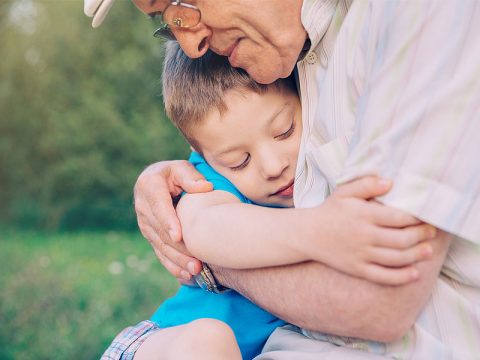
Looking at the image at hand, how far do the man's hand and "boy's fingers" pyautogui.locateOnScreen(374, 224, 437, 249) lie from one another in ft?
2.69

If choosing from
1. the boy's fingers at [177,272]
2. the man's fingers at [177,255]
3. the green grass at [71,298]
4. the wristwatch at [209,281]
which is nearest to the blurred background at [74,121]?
the green grass at [71,298]

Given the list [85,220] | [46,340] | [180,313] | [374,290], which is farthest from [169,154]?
[374,290]

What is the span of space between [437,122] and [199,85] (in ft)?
3.52

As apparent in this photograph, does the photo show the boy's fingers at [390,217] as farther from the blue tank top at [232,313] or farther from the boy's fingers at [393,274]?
the blue tank top at [232,313]

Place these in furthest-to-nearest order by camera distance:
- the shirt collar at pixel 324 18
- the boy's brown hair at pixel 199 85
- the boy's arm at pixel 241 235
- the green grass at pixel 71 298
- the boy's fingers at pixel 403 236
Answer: the green grass at pixel 71 298
the boy's brown hair at pixel 199 85
the shirt collar at pixel 324 18
the boy's arm at pixel 241 235
the boy's fingers at pixel 403 236

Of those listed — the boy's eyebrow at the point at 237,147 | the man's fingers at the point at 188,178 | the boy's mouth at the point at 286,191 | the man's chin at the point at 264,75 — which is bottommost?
the man's fingers at the point at 188,178

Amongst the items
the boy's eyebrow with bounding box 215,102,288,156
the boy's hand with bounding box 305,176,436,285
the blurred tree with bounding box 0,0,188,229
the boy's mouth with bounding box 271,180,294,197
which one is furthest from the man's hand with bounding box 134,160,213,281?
the blurred tree with bounding box 0,0,188,229

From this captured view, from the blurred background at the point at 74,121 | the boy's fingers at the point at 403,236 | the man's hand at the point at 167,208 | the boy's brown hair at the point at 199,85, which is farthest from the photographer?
the blurred background at the point at 74,121

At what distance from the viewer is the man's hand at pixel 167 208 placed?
237cm

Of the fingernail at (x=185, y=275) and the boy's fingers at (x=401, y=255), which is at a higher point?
the boy's fingers at (x=401, y=255)

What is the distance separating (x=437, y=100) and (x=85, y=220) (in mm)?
13194

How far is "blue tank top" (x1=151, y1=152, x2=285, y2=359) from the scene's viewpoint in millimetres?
Answer: 2389

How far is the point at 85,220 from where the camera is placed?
14359 mm

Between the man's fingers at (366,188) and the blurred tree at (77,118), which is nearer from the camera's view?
the man's fingers at (366,188)
